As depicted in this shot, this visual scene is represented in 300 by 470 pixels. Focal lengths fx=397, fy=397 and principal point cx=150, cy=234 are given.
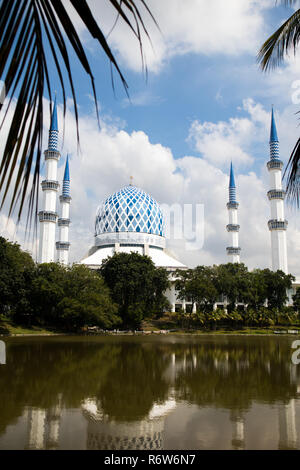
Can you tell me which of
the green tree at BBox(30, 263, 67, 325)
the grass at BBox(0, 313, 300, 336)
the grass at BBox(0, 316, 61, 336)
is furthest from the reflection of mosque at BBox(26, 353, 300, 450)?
the green tree at BBox(30, 263, 67, 325)

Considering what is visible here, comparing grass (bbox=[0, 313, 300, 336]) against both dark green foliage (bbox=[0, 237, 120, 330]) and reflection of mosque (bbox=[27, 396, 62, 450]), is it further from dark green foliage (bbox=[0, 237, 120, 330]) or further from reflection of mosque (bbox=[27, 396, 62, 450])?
reflection of mosque (bbox=[27, 396, 62, 450])

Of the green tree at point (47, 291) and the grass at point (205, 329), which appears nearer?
the green tree at point (47, 291)

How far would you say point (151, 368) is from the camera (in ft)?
37.2

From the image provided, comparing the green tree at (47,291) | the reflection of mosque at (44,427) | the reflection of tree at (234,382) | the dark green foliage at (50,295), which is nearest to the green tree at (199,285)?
the dark green foliage at (50,295)

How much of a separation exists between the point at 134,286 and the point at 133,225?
1935cm

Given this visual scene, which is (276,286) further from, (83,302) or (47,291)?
(47,291)

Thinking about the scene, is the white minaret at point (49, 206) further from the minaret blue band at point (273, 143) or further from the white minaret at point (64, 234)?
the minaret blue band at point (273, 143)

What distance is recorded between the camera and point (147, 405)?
664 cm

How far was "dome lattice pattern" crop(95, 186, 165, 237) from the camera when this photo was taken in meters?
51.0

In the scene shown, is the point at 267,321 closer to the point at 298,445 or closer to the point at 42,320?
the point at 42,320

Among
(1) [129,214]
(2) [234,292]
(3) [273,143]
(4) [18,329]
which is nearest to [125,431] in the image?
(4) [18,329]

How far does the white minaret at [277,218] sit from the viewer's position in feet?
138

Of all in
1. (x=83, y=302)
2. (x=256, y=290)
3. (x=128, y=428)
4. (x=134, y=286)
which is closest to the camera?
(x=128, y=428)
